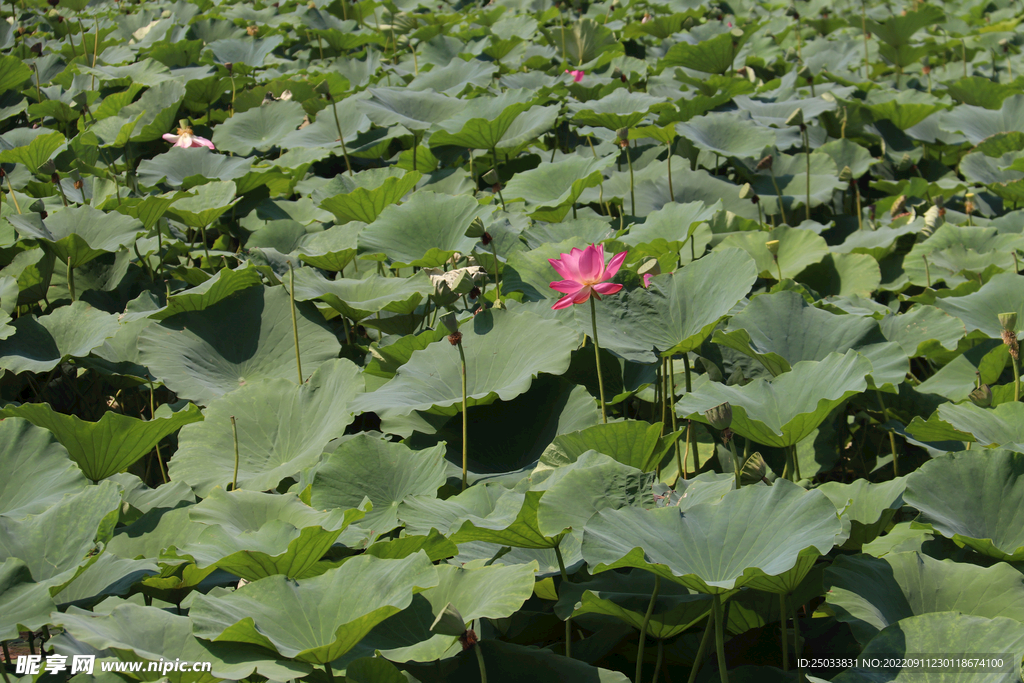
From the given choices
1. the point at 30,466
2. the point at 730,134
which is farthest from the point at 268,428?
the point at 730,134

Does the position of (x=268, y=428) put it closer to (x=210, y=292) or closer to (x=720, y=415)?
(x=210, y=292)

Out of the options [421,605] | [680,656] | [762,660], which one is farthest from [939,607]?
[421,605]

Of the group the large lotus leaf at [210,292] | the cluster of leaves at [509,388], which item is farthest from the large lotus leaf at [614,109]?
the large lotus leaf at [210,292]

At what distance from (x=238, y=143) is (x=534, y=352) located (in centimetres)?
193

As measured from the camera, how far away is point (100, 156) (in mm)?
2992

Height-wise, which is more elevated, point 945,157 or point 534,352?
point 534,352

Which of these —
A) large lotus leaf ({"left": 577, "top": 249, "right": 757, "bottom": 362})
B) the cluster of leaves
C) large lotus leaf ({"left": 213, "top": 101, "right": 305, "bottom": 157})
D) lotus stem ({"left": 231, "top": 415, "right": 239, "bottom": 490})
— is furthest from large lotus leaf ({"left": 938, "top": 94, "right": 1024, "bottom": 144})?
lotus stem ({"left": 231, "top": 415, "right": 239, "bottom": 490})

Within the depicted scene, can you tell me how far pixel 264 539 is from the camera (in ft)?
3.31

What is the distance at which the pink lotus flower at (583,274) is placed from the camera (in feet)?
4.49

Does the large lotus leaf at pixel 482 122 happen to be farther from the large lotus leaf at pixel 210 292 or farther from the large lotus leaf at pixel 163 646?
the large lotus leaf at pixel 163 646

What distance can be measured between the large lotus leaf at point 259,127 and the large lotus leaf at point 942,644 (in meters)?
2.60

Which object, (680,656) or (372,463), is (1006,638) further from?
Result: (372,463)

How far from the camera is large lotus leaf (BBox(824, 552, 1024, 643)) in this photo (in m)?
1.00

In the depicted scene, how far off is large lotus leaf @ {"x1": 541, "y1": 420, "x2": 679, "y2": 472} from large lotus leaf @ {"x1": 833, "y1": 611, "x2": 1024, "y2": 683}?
0.41m
